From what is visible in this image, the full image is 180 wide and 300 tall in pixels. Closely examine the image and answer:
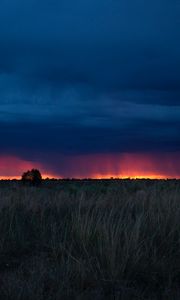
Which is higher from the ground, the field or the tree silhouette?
the tree silhouette

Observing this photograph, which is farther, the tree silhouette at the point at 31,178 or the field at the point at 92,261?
the tree silhouette at the point at 31,178

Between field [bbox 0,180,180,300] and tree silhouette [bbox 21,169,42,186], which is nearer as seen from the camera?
field [bbox 0,180,180,300]

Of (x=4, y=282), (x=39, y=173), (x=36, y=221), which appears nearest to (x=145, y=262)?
(x=4, y=282)

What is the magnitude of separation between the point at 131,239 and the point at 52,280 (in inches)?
57.5

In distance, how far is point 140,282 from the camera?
717 cm

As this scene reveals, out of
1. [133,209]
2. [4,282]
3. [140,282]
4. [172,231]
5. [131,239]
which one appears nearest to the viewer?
[4,282]

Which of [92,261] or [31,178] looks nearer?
[92,261]

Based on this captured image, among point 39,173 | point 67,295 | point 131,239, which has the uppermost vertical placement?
point 39,173

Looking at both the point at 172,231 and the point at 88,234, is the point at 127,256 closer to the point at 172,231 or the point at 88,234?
the point at 88,234

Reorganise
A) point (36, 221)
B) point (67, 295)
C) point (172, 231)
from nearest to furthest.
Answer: point (67, 295) < point (172, 231) < point (36, 221)

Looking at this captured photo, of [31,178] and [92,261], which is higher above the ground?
[31,178]

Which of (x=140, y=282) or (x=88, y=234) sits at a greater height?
(x=88, y=234)

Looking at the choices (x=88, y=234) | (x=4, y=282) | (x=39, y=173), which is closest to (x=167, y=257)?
(x=88, y=234)

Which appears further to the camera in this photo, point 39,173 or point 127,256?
point 39,173
